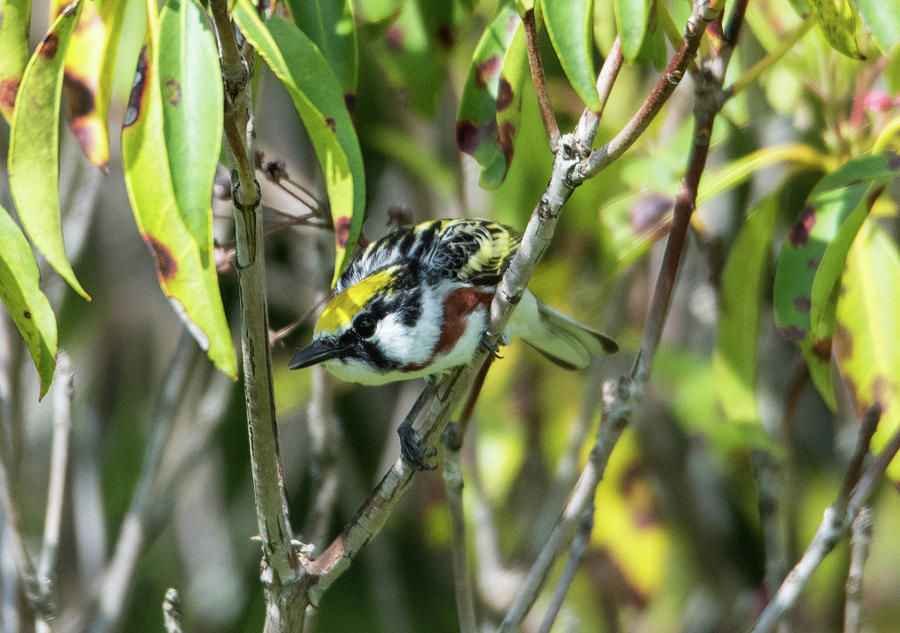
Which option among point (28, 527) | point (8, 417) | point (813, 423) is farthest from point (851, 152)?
point (28, 527)

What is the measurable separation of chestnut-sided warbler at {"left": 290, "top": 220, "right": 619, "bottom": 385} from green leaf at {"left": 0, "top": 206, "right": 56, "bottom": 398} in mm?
713

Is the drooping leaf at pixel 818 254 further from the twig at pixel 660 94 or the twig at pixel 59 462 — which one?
the twig at pixel 59 462

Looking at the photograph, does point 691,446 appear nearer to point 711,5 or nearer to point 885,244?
point 885,244

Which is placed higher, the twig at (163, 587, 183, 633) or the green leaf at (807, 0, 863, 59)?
the green leaf at (807, 0, 863, 59)

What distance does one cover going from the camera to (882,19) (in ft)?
4.07

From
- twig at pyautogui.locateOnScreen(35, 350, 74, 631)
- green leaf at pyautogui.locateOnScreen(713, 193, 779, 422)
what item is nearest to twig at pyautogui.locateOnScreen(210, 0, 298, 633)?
twig at pyautogui.locateOnScreen(35, 350, 74, 631)

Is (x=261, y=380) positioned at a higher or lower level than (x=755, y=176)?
lower

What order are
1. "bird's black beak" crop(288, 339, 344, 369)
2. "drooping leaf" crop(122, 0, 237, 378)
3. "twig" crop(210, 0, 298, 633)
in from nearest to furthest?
"drooping leaf" crop(122, 0, 237, 378) → "twig" crop(210, 0, 298, 633) → "bird's black beak" crop(288, 339, 344, 369)

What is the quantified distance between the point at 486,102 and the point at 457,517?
74 cm

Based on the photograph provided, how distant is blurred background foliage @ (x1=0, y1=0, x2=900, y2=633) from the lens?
2.28m

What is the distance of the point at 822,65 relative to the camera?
2232 millimetres

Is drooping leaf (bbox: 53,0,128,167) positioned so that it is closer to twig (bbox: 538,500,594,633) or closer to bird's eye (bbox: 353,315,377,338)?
bird's eye (bbox: 353,315,377,338)

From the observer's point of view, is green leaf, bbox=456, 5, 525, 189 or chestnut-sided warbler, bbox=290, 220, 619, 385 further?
chestnut-sided warbler, bbox=290, 220, 619, 385

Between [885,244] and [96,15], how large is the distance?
1602 millimetres
